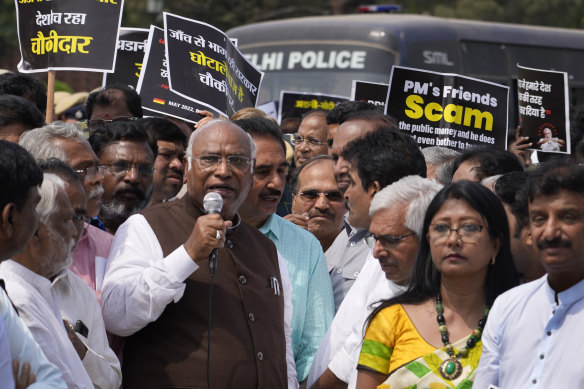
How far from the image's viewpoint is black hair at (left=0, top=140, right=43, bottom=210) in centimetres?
326

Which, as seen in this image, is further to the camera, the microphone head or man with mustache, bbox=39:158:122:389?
the microphone head

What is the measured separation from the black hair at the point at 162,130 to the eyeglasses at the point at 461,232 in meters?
3.17

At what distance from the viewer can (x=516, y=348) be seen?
12.5ft

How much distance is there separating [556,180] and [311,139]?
17.3 feet

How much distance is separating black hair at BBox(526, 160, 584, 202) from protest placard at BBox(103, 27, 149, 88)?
5550 mm

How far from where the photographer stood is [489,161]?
6254 millimetres

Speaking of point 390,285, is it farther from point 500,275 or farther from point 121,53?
point 121,53

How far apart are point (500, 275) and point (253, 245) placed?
132cm

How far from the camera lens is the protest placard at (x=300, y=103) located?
11.3 m

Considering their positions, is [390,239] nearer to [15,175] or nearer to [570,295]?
[570,295]

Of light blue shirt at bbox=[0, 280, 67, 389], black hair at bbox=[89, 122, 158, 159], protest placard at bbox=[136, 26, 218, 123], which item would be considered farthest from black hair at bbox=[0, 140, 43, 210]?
protest placard at bbox=[136, 26, 218, 123]

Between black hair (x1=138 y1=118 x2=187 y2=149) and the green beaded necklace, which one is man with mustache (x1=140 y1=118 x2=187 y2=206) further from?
the green beaded necklace

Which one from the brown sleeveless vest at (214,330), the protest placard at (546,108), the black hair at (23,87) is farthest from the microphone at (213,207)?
the protest placard at (546,108)

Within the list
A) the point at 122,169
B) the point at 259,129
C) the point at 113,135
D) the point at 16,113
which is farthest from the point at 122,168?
the point at 259,129
